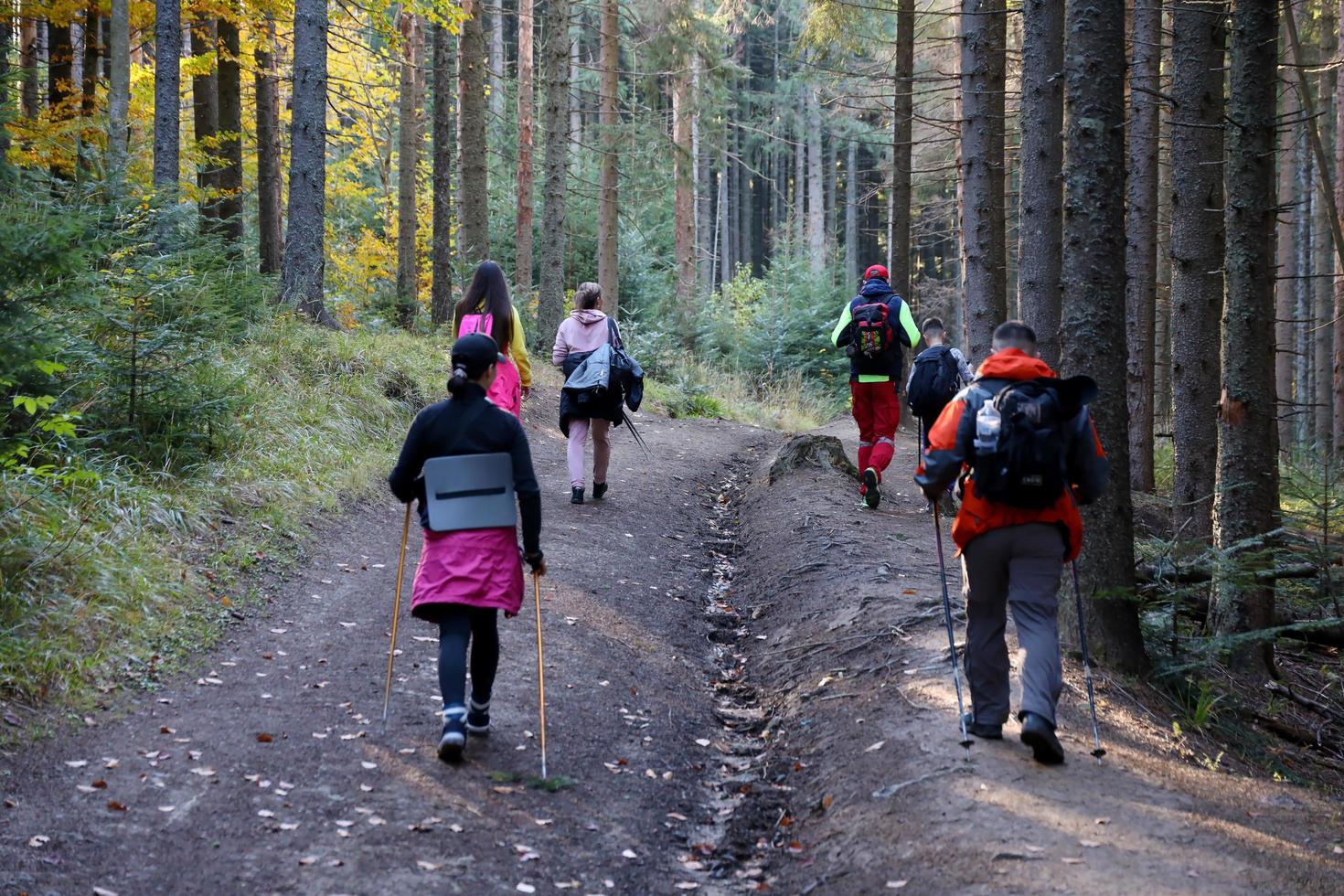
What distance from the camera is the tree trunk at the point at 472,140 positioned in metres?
19.8

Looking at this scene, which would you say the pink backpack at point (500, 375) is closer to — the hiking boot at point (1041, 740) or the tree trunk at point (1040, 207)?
the tree trunk at point (1040, 207)

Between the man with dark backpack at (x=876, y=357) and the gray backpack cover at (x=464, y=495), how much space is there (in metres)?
6.74

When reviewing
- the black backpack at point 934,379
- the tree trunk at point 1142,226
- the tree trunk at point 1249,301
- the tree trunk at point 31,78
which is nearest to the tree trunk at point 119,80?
the tree trunk at point 31,78

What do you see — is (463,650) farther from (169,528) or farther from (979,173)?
(979,173)

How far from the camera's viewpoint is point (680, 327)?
1158 inches

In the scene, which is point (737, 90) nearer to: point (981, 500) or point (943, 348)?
point (943, 348)

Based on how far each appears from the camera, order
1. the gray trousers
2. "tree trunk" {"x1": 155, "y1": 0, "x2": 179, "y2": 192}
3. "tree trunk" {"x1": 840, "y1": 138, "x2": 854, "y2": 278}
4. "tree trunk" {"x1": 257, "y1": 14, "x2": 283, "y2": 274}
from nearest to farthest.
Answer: the gray trousers, "tree trunk" {"x1": 155, "y1": 0, "x2": 179, "y2": 192}, "tree trunk" {"x1": 257, "y1": 14, "x2": 283, "y2": 274}, "tree trunk" {"x1": 840, "y1": 138, "x2": 854, "y2": 278}

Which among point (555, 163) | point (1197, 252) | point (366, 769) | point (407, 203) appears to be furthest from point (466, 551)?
point (407, 203)

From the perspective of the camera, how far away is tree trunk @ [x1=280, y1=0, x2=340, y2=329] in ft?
46.6

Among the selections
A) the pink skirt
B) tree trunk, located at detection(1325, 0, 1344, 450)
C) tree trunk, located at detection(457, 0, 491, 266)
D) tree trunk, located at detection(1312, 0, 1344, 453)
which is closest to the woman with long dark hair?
the pink skirt

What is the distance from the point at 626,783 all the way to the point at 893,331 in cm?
709

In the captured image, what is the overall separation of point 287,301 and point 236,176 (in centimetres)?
338

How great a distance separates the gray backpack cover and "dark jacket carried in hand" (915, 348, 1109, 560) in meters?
2.06

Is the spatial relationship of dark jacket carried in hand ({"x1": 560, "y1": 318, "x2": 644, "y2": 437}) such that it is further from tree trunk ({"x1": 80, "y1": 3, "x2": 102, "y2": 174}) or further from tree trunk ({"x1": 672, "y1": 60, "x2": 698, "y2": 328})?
tree trunk ({"x1": 672, "y1": 60, "x2": 698, "y2": 328})
